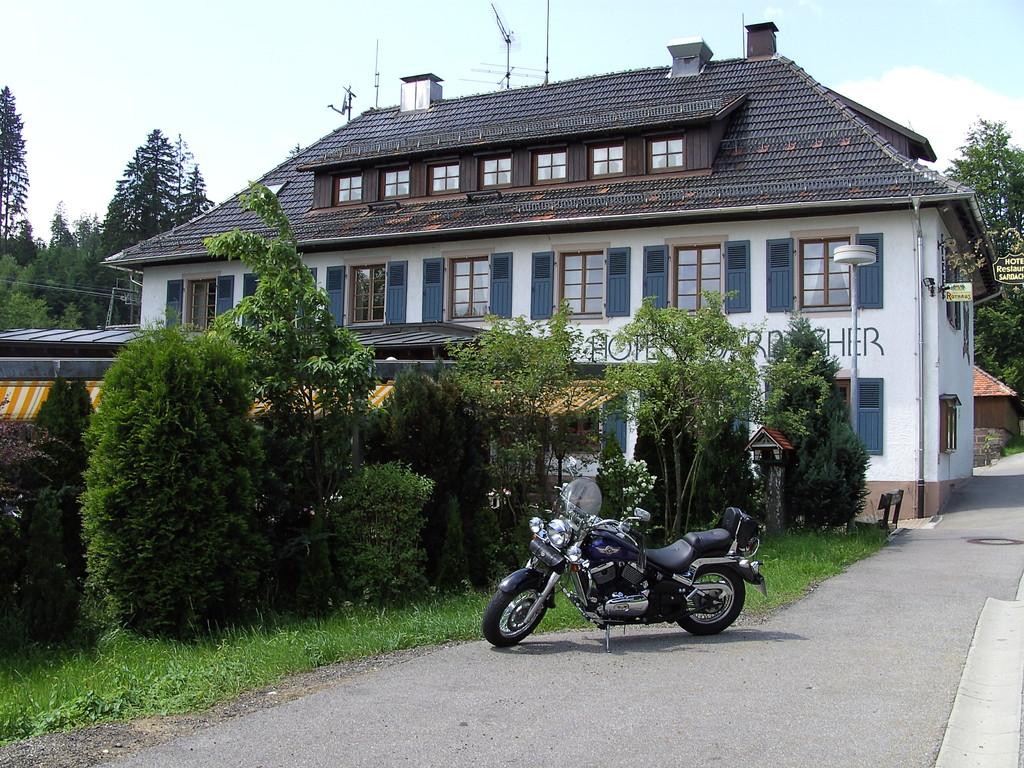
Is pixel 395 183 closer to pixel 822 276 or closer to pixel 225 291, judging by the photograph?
pixel 225 291

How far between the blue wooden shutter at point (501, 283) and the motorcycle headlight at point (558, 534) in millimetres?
16174

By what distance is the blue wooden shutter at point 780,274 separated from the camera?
21281 mm

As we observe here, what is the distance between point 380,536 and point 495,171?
17.2 metres

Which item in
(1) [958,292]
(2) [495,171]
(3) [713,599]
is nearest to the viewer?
(3) [713,599]

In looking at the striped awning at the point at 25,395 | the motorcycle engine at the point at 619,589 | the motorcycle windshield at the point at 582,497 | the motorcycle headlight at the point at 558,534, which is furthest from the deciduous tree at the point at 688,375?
the striped awning at the point at 25,395

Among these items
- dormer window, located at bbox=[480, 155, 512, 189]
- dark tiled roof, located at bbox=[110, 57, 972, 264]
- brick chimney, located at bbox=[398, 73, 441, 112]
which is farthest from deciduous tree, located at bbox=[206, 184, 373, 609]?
brick chimney, located at bbox=[398, 73, 441, 112]

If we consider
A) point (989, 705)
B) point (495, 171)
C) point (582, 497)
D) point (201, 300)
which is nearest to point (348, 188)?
point (495, 171)

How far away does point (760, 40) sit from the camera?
26578 mm

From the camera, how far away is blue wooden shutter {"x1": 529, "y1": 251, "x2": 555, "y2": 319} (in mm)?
23312

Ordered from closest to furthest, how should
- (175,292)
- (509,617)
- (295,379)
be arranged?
(509,617) → (295,379) → (175,292)

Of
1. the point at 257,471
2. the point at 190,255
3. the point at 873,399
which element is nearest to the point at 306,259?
the point at 190,255

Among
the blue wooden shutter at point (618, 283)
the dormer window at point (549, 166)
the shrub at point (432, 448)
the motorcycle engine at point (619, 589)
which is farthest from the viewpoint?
the dormer window at point (549, 166)

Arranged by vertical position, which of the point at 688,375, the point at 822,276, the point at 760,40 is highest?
the point at 760,40

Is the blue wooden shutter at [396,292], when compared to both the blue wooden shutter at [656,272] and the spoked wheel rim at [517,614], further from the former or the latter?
the spoked wheel rim at [517,614]
